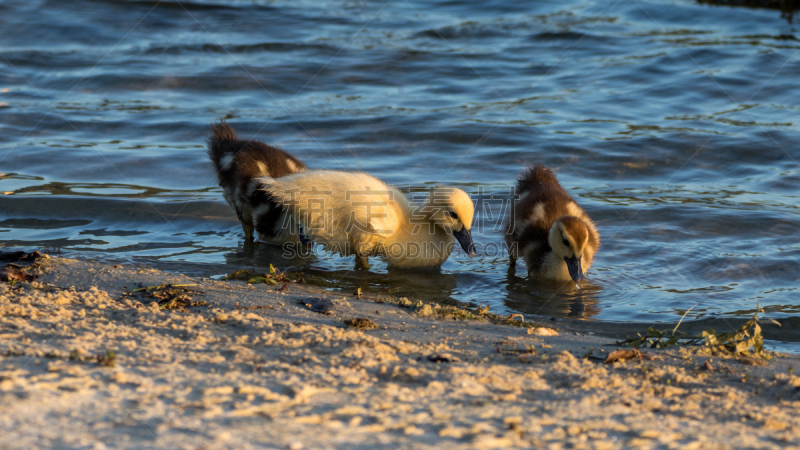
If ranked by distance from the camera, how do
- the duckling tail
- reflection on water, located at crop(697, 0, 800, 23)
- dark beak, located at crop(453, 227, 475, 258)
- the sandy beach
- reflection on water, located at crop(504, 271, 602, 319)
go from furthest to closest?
reflection on water, located at crop(697, 0, 800, 23)
the duckling tail
dark beak, located at crop(453, 227, 475, 258)
reflection on water, located at crop(504, 271, 602, 319)
the sandy beach

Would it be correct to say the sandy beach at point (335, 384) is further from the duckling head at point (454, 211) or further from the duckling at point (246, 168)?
the duckling at point (246, 168)

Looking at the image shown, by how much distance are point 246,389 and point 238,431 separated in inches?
12.5

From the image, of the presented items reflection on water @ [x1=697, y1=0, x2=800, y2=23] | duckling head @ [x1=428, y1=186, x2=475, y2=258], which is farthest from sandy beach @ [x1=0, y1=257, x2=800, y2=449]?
reflection on water @ [x1=697, y1=0, x2=800, y2=23]

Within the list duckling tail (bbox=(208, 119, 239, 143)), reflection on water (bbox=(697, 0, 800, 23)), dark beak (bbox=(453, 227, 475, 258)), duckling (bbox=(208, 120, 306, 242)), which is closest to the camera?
dark beak (bbox=(453, 227, 475, 258))

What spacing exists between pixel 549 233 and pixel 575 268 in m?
0.40

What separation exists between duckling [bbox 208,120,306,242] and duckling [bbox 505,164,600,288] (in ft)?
6.59

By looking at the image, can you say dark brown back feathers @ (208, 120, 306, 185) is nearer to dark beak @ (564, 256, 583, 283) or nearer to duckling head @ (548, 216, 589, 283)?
duckling head @ (548, 216, 589, 283)

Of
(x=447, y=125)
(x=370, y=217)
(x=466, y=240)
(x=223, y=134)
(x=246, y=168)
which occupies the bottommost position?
(x=466, y=240)

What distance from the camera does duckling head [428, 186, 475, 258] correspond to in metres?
5.60

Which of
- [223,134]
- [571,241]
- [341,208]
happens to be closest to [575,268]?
[571,241]

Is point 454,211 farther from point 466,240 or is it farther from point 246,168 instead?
point 246,168

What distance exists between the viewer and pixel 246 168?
6266 mm

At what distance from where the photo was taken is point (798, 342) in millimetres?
4297

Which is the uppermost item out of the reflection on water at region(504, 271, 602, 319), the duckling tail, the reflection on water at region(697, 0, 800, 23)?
the reflection on water at region(697, 0, 800, 23)
